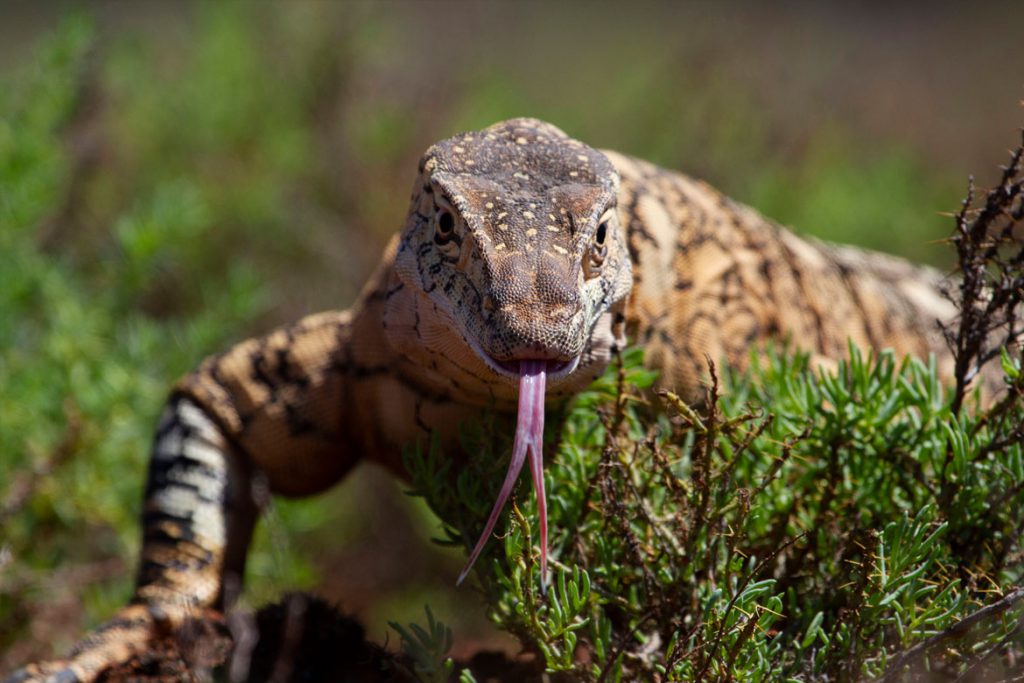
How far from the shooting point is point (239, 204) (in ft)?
29.6

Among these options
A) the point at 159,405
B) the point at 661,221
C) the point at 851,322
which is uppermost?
the point at 661,221

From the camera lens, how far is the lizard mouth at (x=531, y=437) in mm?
2422

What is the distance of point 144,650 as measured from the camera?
3.61 metres

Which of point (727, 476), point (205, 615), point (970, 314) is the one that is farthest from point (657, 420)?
point (205, 615)

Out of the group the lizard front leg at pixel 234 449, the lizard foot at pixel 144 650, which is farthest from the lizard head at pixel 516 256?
the lizard foot at pixel 144 650

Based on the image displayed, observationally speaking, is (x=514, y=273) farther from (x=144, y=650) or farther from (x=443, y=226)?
(x=144, y=650)

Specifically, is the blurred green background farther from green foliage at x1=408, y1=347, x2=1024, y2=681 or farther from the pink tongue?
the pink tongue

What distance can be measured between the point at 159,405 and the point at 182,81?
5.19m

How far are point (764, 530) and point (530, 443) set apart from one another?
899 millimetres

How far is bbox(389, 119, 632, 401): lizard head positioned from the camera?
2.63 meters

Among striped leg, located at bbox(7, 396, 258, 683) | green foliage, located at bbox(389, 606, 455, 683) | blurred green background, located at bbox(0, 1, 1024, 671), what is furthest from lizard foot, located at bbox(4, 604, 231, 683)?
green foliage, located at bbox(389, 606, 455, 683)

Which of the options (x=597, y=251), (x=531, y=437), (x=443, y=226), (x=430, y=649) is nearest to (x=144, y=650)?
(x=430, y=649)

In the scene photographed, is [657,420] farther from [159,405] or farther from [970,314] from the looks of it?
[159,405]

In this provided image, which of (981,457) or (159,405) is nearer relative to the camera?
(981,457)
